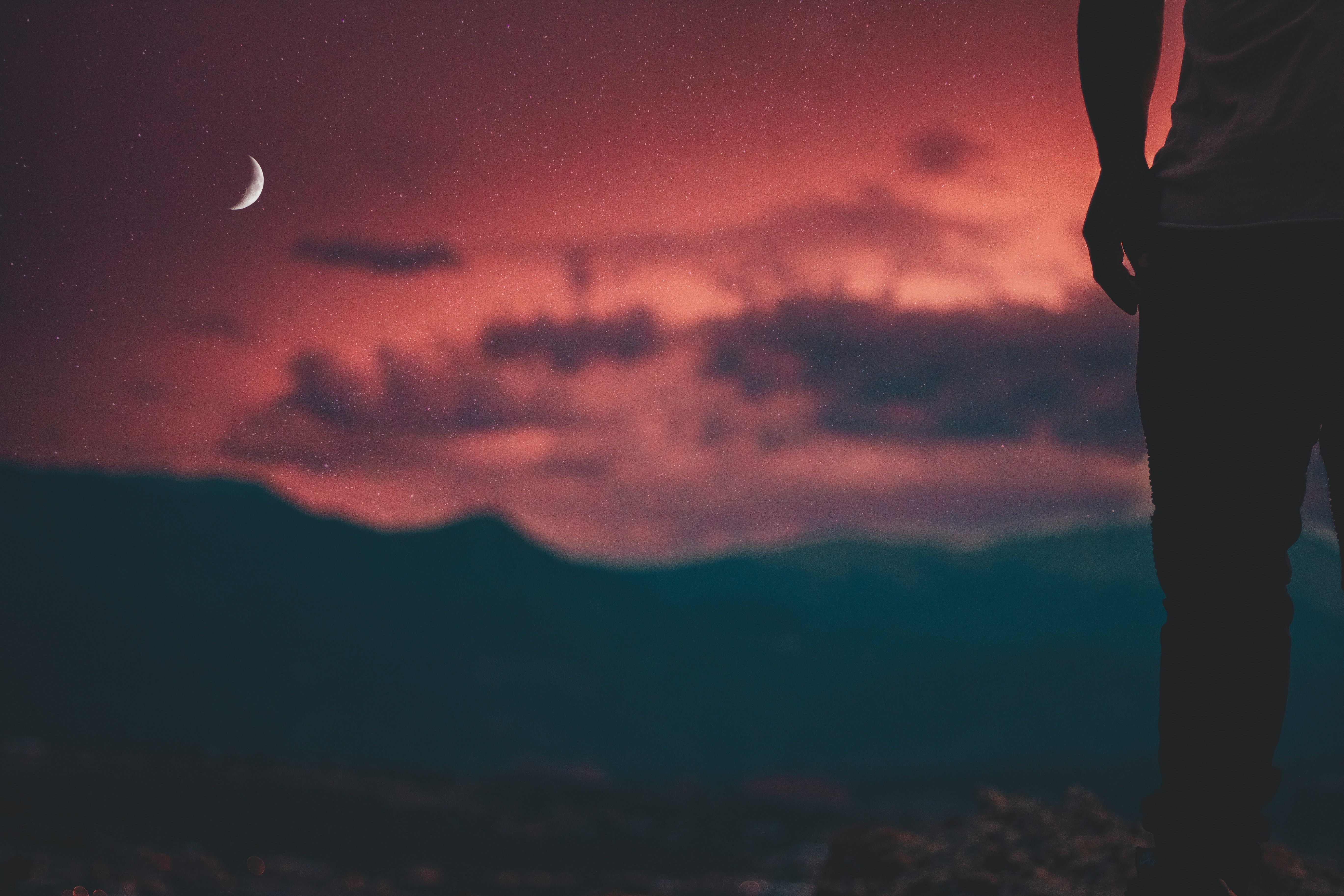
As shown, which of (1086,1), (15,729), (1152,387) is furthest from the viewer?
(15,729)

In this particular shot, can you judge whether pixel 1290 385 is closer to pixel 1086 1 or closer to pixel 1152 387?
pixel 1152 387

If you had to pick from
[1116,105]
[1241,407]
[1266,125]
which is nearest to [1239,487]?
[1241,407]

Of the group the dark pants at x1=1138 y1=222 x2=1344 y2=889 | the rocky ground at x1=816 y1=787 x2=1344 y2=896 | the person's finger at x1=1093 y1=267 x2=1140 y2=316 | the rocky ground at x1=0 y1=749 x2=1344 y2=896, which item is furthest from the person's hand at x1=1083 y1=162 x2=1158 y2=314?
the rocky ground at x1=0 y1=749 x2=1344 y2=896

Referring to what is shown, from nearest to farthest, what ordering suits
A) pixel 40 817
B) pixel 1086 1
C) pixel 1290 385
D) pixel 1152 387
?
pixel 1290 385 < pixel 1152 387 < pixel 1086 1 < pixel 40 817

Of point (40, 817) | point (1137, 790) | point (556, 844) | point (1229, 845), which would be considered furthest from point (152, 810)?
point (1229, 845)

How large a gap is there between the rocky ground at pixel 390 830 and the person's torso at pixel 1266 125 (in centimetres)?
5642

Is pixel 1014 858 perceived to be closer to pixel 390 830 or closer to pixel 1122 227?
pixel 1122 227

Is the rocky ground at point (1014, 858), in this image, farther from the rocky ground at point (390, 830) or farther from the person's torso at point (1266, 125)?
the rocky ground at point (390, 830)

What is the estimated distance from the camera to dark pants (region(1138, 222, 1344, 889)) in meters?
1.36

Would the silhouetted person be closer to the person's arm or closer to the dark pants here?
the dark pants

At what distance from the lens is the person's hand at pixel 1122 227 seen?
1.56 meters

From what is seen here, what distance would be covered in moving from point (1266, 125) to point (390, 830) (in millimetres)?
152708

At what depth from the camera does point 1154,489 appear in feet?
5.02

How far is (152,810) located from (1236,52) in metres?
169
